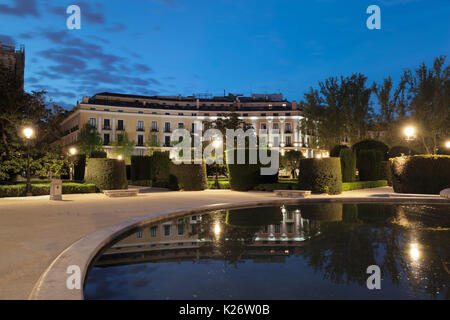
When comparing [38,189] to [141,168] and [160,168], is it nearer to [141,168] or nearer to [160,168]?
[160,168]

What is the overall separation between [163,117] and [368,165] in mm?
41549

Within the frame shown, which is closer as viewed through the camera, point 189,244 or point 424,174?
point 189,244

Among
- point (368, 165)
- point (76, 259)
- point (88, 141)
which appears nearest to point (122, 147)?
point (88, 141)

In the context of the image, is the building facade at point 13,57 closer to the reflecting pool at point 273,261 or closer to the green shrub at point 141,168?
the green shrub at point 141,168

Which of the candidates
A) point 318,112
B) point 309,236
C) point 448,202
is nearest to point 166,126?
point 318,112

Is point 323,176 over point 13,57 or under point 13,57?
under

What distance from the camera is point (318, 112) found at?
31.0m

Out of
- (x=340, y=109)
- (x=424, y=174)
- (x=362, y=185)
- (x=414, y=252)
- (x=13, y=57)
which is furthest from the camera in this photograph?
(x=13, y=57)

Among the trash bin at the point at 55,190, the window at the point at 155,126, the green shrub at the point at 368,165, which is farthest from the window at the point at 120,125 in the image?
the trash bin at the point at 55,190

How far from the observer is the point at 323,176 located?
51.0ft

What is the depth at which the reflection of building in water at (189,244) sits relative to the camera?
182 inches

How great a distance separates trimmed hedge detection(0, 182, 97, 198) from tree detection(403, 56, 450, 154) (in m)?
26.4

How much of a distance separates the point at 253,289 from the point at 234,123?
28.0 metres
